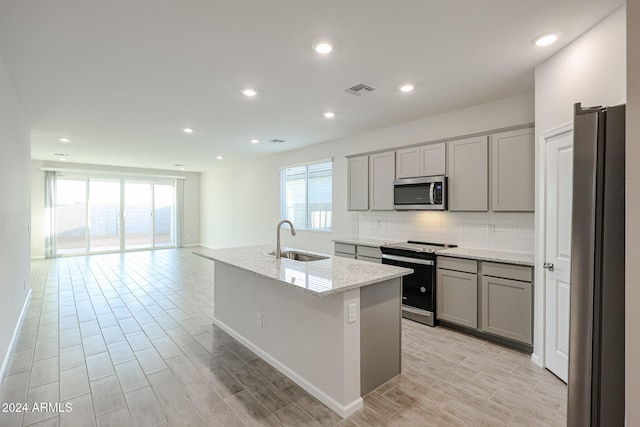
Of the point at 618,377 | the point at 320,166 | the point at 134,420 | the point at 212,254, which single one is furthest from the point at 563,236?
the point at 320,166

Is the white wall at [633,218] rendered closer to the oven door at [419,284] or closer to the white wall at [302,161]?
the oven door at [419,284]

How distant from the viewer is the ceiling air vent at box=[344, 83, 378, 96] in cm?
322

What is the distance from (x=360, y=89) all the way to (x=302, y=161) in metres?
3.25

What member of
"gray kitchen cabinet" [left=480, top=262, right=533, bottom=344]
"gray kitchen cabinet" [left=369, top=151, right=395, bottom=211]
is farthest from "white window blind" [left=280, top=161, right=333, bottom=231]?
"gray kitchen cabinet" [left=480, top=262, right=533, bottom=344]

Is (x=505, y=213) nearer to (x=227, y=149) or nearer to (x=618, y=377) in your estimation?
(x=618, y=377)

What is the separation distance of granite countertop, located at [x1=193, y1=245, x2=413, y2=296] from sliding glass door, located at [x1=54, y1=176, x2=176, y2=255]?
8049mm

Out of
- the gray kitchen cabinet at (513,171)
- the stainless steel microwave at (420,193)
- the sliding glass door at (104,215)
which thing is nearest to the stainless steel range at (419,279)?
the stainless steel microwave at (420,193)

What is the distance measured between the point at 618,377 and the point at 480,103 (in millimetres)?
3444

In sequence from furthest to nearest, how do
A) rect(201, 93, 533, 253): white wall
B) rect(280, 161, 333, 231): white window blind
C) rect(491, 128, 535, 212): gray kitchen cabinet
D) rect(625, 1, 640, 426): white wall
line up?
rect(280, 161, 333, 231): white window blind
rect(201, 93, 533, 253): white wall
rect(491, 128, 535, 212): gray kitchen cabinet
rect(625, 1, 640, 426): white wall

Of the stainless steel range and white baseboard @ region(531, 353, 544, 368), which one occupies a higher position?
the stainless steel range

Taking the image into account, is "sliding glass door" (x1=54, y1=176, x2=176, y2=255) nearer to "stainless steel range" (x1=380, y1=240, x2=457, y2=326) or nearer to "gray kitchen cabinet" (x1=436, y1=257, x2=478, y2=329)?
"stainless steel range" (x1=380, y1=240, x2=457, y2=326)

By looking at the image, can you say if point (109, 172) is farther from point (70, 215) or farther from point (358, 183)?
point (358, 183)

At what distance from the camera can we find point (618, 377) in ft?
3.33

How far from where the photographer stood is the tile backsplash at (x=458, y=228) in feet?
11.4
